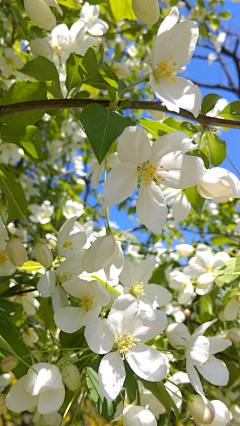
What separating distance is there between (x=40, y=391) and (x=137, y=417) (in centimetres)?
22

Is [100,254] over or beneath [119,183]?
beneath

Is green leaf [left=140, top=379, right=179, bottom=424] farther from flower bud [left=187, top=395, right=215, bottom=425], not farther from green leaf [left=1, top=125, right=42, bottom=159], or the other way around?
green leaf [left=1, top=125, right=42, bottom=159]

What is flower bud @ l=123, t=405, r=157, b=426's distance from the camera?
2.42 feet

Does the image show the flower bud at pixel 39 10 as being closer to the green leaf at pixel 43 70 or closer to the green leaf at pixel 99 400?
the green leaf at pixel 43 70

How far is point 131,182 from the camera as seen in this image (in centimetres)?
79

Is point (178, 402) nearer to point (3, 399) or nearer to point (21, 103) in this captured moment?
point (3, 399)

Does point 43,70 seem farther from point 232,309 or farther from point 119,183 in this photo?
point 232,309

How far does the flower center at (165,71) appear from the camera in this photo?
84 centimetres

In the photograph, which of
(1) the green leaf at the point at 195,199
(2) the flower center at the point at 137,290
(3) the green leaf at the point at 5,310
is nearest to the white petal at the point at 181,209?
(1) the green leaf at the point at 195,199

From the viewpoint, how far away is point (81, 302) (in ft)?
3.01

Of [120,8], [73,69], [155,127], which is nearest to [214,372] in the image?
[155,127]

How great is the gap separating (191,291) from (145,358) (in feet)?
2.21

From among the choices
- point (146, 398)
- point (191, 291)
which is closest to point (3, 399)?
point (146, 398)

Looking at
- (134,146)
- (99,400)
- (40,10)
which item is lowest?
(99,400)
